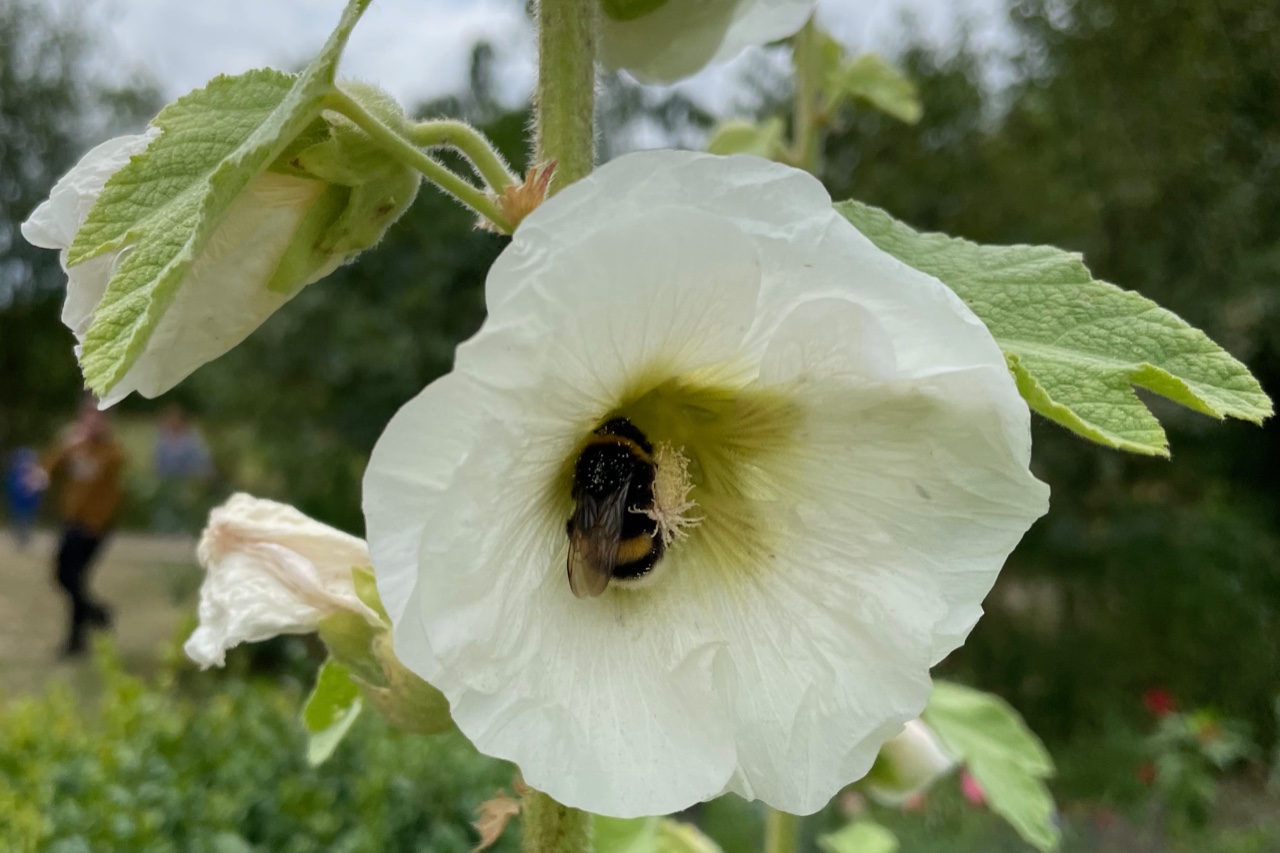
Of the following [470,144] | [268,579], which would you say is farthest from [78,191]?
[268,579]

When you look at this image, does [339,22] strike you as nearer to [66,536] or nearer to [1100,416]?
[1100,416]

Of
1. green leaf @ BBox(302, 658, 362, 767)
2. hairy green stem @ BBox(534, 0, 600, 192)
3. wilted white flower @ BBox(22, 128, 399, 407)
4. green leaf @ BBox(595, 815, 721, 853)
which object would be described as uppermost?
hairy green stem @ BBox(534, 0, 600, 192)

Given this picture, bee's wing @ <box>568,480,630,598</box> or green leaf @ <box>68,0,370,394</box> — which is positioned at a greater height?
green leaf @ <box>68,0,370,394</box>

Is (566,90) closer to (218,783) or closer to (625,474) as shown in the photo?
(625,474)

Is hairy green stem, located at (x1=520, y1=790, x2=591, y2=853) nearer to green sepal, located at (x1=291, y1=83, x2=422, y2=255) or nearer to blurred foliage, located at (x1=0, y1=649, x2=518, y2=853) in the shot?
green sepal, located at (x1=291, y1=83, x2=422, y2=255)

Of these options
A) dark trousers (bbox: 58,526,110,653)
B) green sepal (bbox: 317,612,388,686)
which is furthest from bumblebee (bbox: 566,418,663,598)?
dark trousers (bbox: 58,526,110,653)
